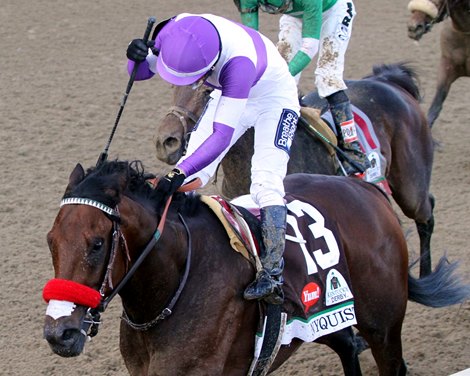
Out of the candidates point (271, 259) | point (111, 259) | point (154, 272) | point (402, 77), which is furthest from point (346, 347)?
point (402, 77)

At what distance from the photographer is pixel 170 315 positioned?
3.82m

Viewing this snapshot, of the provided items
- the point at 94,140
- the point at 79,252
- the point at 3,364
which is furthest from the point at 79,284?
the point at 94,140

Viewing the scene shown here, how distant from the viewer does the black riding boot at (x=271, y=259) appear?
3.95 metres

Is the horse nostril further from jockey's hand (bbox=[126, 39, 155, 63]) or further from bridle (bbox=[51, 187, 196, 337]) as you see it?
bridle (bbox=[51, 187, 196, 337])

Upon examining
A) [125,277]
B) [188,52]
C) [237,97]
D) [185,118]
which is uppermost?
[185,118]

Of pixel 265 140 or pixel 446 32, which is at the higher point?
pixel 446 32

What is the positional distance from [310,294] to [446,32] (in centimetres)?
506

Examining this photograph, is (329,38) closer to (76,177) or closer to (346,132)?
(346,132)

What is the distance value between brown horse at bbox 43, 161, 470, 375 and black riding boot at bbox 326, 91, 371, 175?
3.35 feet

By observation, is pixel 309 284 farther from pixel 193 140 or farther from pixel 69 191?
pixel 69 191

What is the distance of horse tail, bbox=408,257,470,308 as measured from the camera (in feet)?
16.5

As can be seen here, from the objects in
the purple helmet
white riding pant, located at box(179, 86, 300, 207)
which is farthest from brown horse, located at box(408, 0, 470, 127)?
the purple helmet

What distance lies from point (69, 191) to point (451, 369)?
8.95 ft

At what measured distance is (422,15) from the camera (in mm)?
8070
